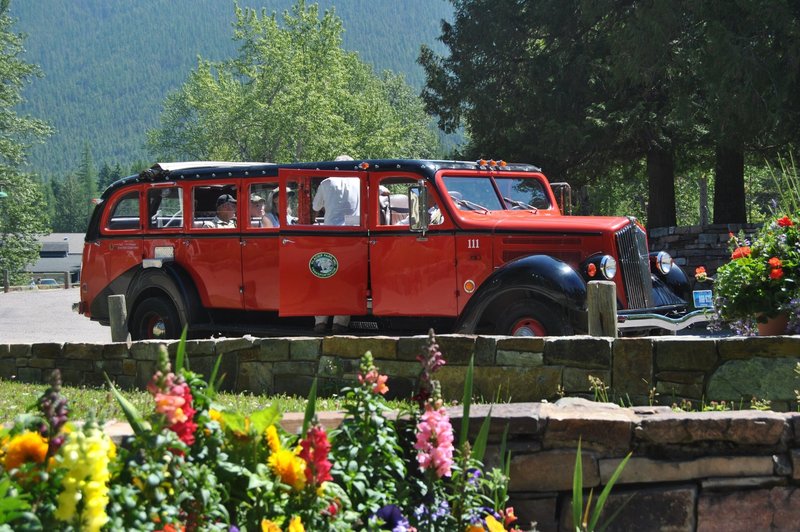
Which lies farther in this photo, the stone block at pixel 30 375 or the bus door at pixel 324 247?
the bus door at pixel 324 247

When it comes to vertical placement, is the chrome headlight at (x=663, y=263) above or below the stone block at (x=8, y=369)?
above

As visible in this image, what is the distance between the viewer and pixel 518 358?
6512mm

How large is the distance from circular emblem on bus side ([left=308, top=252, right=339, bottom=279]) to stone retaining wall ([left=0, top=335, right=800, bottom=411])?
2329 millimetres

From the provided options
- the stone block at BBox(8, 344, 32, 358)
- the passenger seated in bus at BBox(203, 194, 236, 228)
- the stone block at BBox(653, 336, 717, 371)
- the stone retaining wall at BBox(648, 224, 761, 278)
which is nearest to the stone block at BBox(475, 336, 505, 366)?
the stone block at BBox(653, 336, 717, 371)

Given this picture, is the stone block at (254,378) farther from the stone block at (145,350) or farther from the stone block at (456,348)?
the stone block at (456,348)

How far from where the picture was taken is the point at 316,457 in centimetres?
305

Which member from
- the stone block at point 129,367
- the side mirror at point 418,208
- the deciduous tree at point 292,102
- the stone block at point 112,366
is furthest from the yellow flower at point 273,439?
the deciduous tree at point 292,102

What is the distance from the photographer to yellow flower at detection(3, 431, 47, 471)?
9.00 ft

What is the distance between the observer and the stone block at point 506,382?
6.43 meters

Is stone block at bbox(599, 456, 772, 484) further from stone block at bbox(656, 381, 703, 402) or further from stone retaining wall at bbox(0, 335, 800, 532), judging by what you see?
stone block at bbox(656, 381, 703, 402)

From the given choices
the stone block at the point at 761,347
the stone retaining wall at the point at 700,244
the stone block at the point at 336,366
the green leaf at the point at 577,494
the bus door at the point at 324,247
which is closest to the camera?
the green leaf at the point at 577,494

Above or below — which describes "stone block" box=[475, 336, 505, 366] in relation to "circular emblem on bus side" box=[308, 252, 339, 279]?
below

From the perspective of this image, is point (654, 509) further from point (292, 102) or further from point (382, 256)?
point (292, 102)

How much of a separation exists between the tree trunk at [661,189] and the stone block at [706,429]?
17992 millimetres
